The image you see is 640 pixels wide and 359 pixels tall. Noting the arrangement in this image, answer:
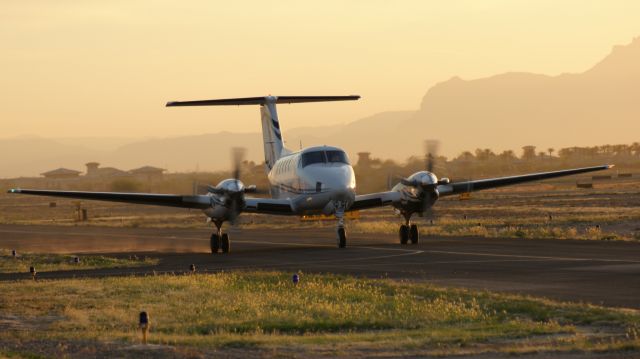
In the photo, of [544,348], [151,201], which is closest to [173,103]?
[151,201]

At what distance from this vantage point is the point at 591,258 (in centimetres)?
3238

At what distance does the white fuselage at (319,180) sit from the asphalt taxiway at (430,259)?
184 cm

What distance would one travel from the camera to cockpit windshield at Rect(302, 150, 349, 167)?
4075 cm

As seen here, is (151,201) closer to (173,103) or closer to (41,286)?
(173,103)

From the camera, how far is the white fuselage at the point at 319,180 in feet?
130

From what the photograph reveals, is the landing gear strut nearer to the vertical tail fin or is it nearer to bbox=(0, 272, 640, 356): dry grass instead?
the vertical tail fin

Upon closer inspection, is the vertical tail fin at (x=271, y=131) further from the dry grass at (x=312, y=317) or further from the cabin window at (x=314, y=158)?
the dry grass at (x=312, y=317)

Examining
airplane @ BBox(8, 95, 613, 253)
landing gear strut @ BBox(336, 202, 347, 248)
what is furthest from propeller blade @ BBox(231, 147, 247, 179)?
landing gear strut @ BBox(336, 202, 347, 248)

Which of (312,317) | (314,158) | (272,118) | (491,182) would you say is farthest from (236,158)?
(312,317)

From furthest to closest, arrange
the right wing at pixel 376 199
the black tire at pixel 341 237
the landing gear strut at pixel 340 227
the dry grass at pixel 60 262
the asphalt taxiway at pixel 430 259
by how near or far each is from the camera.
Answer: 1. the right wing at pixel 376 199
2. the black tire at pixel 341 237
3. the landing gear strut at pixel 340 227
4. the dry grass at pixel 60 262
5. the asphalt taxiway at pixel 430 259

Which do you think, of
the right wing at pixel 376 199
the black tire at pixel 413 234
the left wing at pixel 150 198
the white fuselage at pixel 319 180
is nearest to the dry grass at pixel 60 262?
the left wing at pixel 150 198

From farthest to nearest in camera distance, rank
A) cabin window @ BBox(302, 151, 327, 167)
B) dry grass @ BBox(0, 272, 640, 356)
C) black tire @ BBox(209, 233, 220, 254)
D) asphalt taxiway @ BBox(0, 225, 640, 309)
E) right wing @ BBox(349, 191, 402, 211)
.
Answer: right wing @ BBox(349, 191, 402, 211)
cabin window @ BBox(302, 151, 327, 167)
black tire @ BBox(209, 233, 220, 254)
asphalt taxiway @ BBox(0, 225, 640, 309)
dry grass @ BBox(0, 272, 640, 356)

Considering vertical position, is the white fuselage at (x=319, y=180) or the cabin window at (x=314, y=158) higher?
the cabin window at (x=314, y=158)

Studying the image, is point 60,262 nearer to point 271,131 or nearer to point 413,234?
point 413,234
